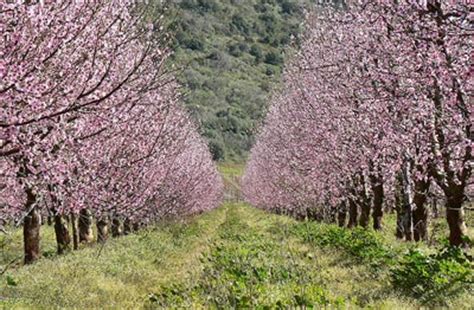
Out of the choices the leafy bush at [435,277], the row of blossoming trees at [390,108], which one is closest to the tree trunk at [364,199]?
the row of blossoming trees at [390,108]

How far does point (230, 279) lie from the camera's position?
37.0 feet

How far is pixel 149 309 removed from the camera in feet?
35.0

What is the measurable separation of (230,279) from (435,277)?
371 centimetres

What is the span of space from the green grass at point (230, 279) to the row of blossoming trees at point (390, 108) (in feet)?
8.20

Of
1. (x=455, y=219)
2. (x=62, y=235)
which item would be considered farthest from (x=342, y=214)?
(x=455, y=219)

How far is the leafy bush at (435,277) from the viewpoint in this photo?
33.0 feet

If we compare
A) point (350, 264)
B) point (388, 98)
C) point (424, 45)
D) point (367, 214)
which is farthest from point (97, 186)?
point (367, 214)

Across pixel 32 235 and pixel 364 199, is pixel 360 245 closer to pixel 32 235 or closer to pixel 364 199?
pixel 364 199

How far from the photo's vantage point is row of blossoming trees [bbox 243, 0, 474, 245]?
1176 centimetres

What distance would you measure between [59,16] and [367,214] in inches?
750

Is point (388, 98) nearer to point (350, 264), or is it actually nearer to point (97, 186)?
point (350, 264)

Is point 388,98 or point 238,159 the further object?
point 238,159

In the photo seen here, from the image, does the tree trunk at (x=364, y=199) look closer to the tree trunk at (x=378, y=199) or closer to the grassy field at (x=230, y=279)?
the tree trunk at (x=378, y=199)

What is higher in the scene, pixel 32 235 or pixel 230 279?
pixel 32 235
